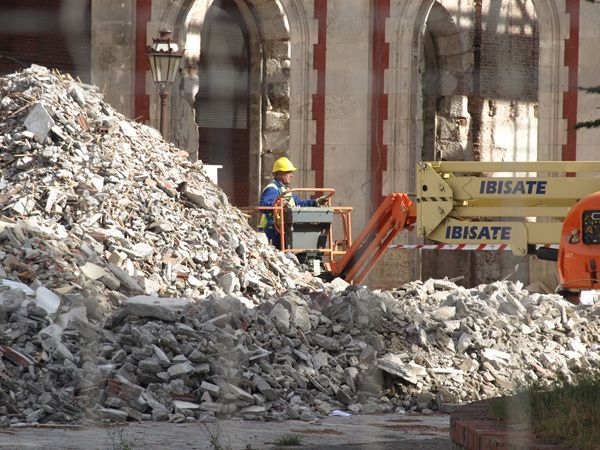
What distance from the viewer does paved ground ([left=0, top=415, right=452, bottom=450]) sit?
875cm

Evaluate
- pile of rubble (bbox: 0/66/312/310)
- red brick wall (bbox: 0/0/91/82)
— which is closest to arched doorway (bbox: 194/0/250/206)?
red brick wall (bbox: 0/0/91/82)

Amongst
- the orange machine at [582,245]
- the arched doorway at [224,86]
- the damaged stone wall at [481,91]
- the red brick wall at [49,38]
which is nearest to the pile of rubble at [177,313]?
the orange machine at [582,245]

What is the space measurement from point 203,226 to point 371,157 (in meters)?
8.47

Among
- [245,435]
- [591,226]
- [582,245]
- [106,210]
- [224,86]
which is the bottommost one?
[245,435]

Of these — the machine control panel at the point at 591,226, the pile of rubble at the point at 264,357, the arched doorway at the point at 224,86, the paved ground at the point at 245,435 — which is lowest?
the paved ground at the point at 245,435

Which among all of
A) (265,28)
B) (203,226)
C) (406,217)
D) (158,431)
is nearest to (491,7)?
(265,28)

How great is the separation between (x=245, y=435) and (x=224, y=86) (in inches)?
717

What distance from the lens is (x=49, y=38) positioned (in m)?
23.5

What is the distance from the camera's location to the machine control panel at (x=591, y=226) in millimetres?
14766

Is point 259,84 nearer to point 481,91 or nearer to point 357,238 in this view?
point 481,91

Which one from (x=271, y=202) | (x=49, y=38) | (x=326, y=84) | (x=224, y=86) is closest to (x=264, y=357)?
(x=271, y=202)

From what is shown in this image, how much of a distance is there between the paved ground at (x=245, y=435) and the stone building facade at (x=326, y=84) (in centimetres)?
1295

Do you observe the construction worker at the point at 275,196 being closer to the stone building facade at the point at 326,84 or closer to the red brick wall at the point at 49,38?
the red brick wall at the point at 49,38

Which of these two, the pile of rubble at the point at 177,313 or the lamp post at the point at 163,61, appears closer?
the pile of rubble at the point at 177,313
